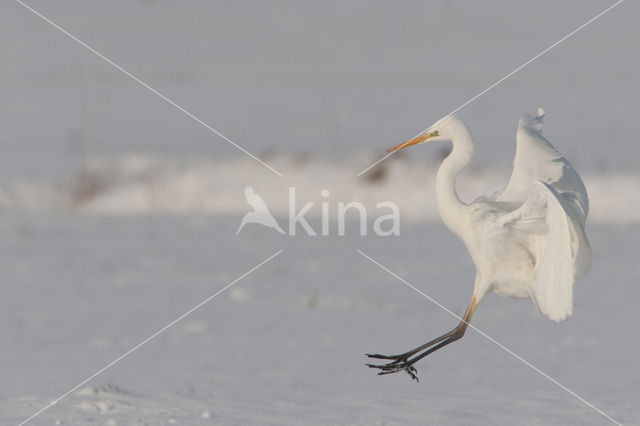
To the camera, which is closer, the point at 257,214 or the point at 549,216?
the point at 549,216

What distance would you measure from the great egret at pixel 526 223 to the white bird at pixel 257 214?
923 centimetres

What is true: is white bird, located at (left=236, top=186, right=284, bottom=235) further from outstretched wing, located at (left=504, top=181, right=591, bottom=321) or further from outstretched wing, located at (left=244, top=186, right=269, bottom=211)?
outstretched wing, located at (left=504, top=181, right=591, bottom=321)

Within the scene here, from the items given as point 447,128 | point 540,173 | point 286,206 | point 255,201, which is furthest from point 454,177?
point 255,201

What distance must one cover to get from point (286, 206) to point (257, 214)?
649 mm

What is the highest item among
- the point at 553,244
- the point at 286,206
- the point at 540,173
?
the point at 286,206

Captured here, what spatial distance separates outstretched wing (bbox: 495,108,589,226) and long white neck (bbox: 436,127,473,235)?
0.75 feet

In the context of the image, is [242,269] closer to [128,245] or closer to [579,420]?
[128,245]

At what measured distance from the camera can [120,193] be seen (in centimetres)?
1598

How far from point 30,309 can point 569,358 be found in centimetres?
501

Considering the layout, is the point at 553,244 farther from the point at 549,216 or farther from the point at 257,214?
the point at 257,214

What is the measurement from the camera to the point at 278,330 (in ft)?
30.2

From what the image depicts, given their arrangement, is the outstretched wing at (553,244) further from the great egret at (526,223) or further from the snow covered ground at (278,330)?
the snow covered ground at (278,330)

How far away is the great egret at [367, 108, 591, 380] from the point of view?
4441 millimetres

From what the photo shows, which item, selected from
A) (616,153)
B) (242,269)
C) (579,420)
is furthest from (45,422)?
(616,153)
